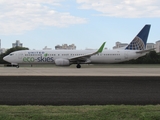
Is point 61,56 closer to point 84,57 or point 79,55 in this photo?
point 79,55

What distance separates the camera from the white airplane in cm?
4012

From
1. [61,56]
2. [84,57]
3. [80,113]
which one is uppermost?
[61,56]

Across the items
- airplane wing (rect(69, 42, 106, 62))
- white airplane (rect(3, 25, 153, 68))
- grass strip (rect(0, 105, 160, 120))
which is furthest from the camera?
white airplane (rect(3, 25, 153, 68))

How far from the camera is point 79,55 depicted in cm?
4059

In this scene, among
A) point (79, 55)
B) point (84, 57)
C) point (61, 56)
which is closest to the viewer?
point (84, 57)

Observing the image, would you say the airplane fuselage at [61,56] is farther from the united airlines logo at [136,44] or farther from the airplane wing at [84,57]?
the united airlines logo at [136,44]

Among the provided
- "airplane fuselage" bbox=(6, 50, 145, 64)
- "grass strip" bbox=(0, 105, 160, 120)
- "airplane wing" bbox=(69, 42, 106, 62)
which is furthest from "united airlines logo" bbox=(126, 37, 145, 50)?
"grass strip" bbox=(0, 105, 160, 120)

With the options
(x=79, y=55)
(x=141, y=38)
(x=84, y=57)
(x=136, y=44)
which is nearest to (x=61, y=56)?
(x=79, y=55)

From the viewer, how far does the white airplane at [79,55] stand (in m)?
40.1

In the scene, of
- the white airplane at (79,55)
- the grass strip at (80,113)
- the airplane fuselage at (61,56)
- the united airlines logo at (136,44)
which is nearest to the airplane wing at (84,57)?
the white airplane at (79,55)

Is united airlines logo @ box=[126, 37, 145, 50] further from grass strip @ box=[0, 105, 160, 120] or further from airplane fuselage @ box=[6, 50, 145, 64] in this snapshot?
grass strip @ box=[0, 105, 160, 120]

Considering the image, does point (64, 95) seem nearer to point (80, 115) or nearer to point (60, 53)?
point (80, 115)

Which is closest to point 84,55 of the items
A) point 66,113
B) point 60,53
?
point 60,53

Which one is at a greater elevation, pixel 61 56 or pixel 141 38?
pixel 141 38
